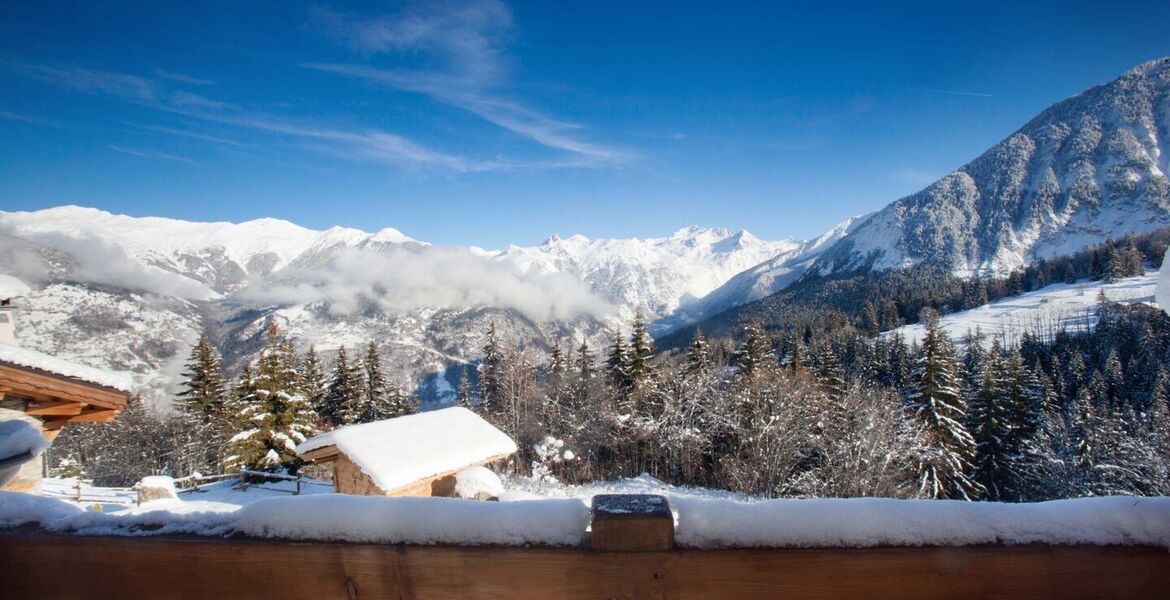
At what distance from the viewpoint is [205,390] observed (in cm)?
3148

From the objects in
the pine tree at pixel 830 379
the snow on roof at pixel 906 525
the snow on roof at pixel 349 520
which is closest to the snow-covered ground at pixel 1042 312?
the pine tree at pixel 830 379

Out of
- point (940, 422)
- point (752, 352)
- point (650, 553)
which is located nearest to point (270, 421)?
point (650, 553)

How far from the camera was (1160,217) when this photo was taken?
183000 mm

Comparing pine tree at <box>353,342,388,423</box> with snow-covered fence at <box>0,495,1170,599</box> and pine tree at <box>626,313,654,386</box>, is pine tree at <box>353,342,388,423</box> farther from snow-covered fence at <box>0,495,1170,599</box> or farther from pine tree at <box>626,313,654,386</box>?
snow-covered fence at <box>0,495,1170,599</box>

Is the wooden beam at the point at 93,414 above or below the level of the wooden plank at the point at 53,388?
below

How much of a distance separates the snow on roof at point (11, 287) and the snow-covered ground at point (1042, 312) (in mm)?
86248

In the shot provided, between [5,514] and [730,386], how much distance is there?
30.4m

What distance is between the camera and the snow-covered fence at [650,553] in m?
1.25

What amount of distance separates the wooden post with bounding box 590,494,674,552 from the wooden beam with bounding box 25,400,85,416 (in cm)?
726

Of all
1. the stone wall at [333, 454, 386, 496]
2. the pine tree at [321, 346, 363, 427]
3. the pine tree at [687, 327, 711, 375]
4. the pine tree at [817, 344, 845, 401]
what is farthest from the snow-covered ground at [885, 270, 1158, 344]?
the stone wall at [333, 454, 386, 496]

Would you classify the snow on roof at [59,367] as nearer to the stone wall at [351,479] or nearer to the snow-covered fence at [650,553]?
the snow-covered fence at [650,553]

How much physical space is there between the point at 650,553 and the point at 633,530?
83mm

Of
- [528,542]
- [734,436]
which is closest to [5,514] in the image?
[528,542]

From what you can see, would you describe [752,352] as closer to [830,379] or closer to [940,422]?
[830,379]
